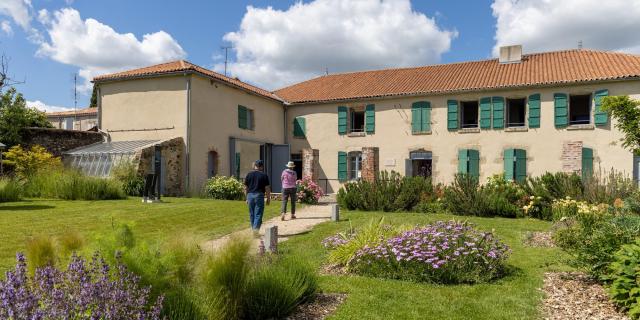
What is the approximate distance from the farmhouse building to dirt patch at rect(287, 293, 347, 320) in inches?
544

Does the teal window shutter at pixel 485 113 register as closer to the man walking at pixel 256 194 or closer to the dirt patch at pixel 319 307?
the man walking at pixel 256 194

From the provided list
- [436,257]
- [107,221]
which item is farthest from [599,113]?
[107,221]

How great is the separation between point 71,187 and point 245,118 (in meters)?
8.55

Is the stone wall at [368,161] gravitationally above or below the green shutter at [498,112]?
below

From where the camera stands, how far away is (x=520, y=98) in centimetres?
1973

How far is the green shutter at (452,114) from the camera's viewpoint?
808 inches

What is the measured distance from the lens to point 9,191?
13.3 meters

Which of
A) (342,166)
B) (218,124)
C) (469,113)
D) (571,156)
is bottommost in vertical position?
(342,166)

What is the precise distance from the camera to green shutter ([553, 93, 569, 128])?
60.3ft

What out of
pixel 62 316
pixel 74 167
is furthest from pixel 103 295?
pixel 74 167

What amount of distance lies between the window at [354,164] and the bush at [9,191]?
14.0 metres

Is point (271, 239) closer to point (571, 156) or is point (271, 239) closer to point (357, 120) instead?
point (571, 156)

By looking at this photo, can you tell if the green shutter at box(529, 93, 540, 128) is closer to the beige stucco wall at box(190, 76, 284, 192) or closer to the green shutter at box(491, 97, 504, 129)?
the green shutter at box(491, 97, 504, 129)

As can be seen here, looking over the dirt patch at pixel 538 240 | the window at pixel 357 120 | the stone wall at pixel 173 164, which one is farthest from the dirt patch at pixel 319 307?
the window at pixel 357 120
